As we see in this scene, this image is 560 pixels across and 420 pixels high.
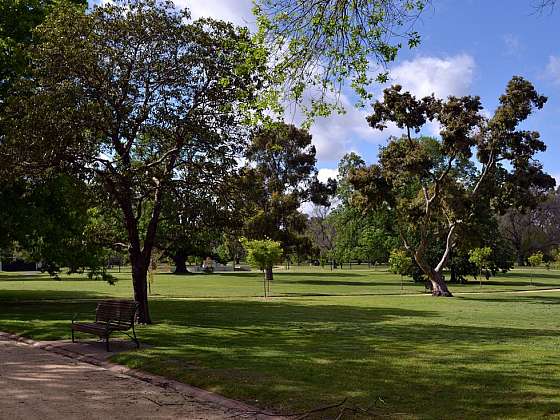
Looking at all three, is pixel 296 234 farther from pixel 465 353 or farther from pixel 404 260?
pixel 465 353

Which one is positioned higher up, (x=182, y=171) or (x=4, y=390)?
(x=182, y=171)

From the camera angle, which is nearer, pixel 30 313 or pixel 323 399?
pixel 323 399

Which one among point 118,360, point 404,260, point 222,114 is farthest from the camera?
point 404,260

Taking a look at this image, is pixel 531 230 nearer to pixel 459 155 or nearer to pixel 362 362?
pixel 459 155

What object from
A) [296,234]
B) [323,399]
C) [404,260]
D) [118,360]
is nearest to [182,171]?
[118,360]

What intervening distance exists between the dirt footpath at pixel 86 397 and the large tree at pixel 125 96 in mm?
6188

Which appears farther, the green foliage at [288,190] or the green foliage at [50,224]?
the green foliage at [288,190]

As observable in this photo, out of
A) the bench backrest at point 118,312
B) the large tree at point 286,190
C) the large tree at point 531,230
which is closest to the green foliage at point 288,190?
the large tree at point 286,190

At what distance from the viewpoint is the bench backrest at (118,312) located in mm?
11516

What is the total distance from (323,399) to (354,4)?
5892mm

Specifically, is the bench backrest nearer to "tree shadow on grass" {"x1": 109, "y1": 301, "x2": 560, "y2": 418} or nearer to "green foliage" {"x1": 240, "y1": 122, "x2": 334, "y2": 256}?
"tree shadow on grass" {"x1": 109, "y1": 301, "x2": 560, "y2": 418}

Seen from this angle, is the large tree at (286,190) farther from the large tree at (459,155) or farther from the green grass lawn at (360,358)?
the green grass lawn at (360,358)

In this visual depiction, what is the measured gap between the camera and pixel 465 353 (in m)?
11.0

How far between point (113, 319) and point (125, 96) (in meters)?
6.01
